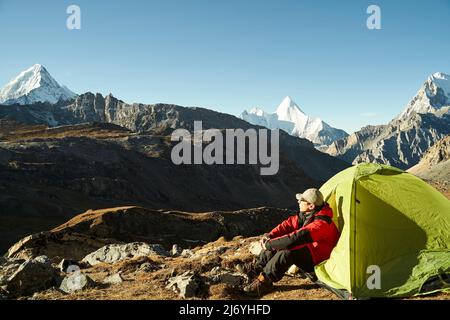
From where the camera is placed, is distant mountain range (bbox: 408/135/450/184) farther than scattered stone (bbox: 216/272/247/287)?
Yes

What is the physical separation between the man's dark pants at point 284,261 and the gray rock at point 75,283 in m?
4.63

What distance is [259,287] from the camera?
9.45m

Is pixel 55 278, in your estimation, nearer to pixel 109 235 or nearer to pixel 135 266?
pixel 135 266

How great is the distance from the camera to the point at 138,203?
93.7m

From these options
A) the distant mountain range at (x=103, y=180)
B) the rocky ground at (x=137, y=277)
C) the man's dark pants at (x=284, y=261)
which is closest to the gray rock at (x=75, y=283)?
the rocky ground at (x=137, y=277)

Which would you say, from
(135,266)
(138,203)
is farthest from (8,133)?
(135,266)

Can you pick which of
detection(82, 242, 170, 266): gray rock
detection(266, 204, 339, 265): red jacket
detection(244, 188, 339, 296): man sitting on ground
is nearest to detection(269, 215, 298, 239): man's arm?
detection(266, 204, 339, 265): red jacket

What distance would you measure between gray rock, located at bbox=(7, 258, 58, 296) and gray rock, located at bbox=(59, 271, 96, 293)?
0.50 meters

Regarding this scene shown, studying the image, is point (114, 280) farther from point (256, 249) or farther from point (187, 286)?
point (256, 249)

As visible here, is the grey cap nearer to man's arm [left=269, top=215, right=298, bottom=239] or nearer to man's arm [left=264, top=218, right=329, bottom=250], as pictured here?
man's arm [left=264, top=218, right=329, bottom=250]

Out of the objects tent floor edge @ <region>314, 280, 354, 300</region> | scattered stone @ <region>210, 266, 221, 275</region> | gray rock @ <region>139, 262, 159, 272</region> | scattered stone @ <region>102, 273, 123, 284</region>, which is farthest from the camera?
gray rock @ <region>139, 262, 159, 272</region>

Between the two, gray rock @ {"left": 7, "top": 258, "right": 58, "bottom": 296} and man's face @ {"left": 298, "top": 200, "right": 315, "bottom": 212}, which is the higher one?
man's face @ {"left": 298, "top": 200, "right": 315, "bottom": 212}

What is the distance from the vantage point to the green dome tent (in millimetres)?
9258

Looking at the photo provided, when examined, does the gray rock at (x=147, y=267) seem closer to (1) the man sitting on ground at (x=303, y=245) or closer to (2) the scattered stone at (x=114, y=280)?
(2) the scattered stone at (x=114, y=280)
